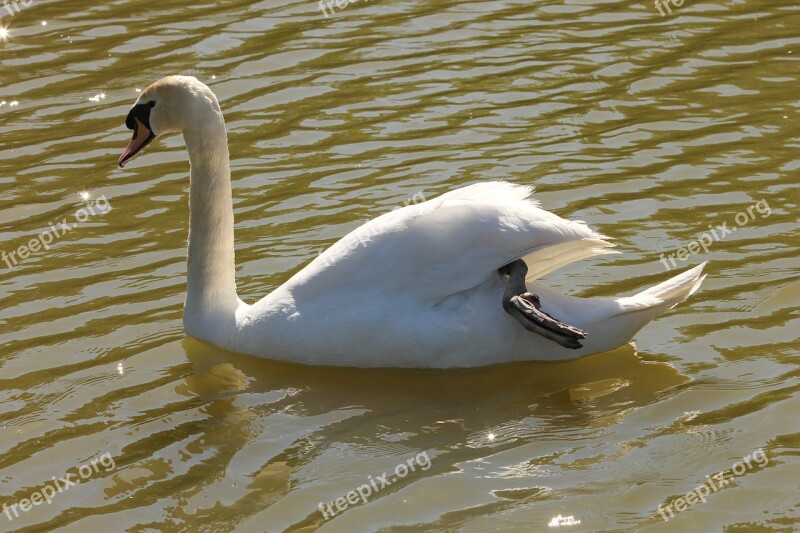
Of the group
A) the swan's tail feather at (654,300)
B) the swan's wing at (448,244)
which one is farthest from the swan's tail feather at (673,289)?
the swan's wing at (448,244)

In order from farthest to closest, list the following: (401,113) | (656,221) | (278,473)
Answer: (401,113) → (656,221) → (278,473)

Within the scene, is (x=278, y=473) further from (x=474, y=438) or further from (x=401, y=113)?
(x=401, y=113)

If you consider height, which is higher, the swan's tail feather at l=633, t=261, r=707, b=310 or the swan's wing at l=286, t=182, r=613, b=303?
the swan's wing at l=286, t=182, r=613, b=303

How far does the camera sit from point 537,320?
5957 millimetres

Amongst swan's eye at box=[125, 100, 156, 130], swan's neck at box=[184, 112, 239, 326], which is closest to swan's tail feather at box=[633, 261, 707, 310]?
swan's neck at box=[184, 112, 239, 326]

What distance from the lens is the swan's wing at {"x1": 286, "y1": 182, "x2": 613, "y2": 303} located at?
6.19m

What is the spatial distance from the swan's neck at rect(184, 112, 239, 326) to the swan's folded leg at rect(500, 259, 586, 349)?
162 cm

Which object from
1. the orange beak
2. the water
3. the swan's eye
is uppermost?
the swan's eye

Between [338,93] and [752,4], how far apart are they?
3.86 metres

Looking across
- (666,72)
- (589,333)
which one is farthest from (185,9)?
(589,333)

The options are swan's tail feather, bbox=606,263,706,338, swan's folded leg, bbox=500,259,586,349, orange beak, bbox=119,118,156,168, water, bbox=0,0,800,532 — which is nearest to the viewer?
water, bbox=0,0,800,532

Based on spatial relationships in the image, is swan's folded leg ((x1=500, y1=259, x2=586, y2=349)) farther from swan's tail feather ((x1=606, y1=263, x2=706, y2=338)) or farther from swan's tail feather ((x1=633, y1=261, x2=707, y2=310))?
swan's tail feather ((x1=633, y1=261, x2=707, y2=310))

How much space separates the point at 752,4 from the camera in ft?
37.3

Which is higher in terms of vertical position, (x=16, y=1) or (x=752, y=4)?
(x=16, y=1)
